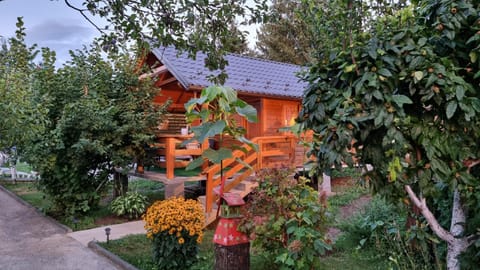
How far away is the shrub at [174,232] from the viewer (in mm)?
4250

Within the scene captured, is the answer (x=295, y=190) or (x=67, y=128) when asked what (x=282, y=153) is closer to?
(x=295, y=190)

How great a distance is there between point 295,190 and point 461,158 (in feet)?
6.19

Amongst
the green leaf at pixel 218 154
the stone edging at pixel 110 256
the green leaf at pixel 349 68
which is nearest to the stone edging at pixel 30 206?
the stone edging at pixel 110 256

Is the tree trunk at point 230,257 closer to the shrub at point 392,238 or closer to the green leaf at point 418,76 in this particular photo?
the shrub at point 392,238

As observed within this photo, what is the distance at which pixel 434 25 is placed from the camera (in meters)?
2.43

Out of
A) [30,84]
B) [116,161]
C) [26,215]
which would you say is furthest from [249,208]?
[26,215]

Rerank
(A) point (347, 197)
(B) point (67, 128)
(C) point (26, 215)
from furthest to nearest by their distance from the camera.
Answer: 1. (A) point (347, 197)
2. (C) point (26, 215)
3. (B) point (67, 128)

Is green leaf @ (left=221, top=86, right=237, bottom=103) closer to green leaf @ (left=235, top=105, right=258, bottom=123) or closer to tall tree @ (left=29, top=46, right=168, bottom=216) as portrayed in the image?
green leaf @ (left=235, top=105, right=258, bottom=123)

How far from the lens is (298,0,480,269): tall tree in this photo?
87.7 inches

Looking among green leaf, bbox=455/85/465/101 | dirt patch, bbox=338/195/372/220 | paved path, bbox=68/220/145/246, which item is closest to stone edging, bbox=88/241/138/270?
paved path, bbox=68/220/145/246

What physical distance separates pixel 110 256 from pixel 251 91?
5839mm

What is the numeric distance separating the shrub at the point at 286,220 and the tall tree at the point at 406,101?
1.21 metres

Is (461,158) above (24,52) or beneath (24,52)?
beneath

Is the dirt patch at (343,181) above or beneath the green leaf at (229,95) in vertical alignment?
beneath
